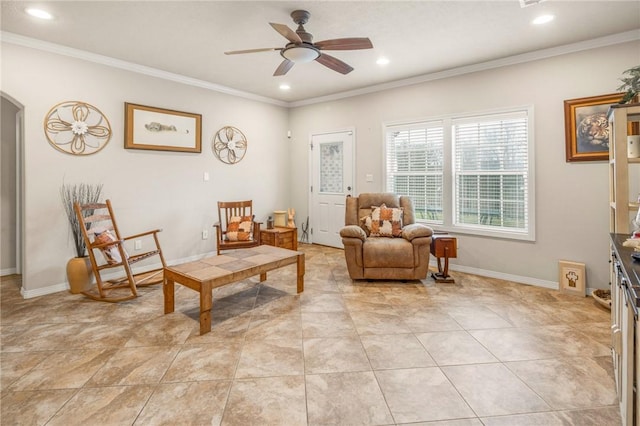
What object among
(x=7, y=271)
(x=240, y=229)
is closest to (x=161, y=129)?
(x=240, y=229)

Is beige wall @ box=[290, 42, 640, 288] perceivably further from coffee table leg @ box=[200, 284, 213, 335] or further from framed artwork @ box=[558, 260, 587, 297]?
coffee table leg @ box=[200, 284, 213, 335]

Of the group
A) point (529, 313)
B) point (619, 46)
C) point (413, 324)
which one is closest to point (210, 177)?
point (413, 324)

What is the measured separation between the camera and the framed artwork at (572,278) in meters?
3.29

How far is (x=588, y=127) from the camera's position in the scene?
3.27m

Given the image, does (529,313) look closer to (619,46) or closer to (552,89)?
(552,89)

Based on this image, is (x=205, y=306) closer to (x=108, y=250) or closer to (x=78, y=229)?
(x=108, y=250)

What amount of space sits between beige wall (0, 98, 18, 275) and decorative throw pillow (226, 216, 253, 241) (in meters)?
2.77

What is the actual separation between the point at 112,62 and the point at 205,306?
3.27 meters

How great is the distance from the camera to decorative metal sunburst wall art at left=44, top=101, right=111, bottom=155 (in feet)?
11.1

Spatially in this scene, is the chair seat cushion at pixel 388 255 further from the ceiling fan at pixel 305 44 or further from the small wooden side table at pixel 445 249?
the ceiling fan at pixel 305 44

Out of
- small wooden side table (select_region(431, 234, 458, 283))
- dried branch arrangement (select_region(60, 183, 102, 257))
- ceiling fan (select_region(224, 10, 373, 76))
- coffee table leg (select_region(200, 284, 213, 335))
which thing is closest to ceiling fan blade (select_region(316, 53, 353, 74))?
ceiling fan (select_region(224, 10, 373, 76))

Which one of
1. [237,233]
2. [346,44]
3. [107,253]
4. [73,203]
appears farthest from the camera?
[237,233]

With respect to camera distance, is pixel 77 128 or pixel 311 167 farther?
pixel 311 167

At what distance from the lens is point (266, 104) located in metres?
5.66
